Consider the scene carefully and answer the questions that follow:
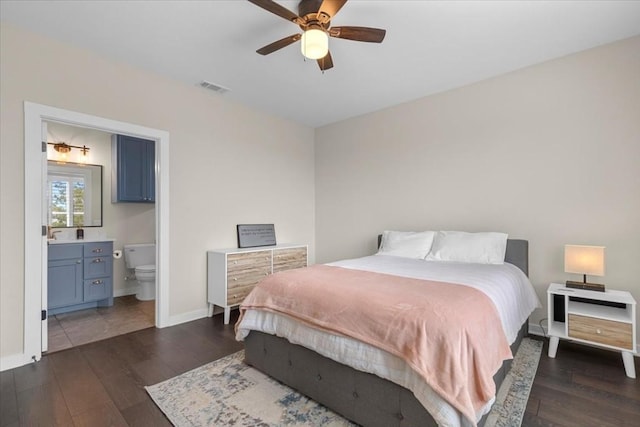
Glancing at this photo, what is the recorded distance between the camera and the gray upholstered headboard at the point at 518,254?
3.04 m

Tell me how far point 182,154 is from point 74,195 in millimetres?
2189

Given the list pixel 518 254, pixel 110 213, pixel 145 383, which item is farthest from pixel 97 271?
pixel 518 254

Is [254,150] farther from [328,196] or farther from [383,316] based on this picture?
[383,316]

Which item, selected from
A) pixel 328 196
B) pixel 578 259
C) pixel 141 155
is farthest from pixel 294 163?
pixel 578 259

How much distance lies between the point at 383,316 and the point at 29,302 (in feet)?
9.60

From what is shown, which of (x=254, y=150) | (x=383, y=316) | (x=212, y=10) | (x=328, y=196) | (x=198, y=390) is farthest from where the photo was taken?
(x=328, y=196)

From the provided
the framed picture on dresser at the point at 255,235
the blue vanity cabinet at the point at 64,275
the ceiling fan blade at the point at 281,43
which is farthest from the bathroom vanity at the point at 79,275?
the ceiling fan blade at the point at 281,43

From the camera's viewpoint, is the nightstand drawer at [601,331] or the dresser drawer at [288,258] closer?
the nightstand drawer at [601,331]

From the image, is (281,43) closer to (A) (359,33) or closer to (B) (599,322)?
(A) (359,33)

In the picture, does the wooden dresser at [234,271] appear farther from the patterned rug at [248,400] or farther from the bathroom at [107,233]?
the patterned rug at [248,400]

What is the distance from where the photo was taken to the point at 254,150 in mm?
4301

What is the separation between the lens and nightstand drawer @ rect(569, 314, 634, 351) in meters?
2.24

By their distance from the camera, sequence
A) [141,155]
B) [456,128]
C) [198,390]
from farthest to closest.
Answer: [141,155] → [456,128] → [198,390]

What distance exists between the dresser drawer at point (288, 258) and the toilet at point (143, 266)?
5.93ft
